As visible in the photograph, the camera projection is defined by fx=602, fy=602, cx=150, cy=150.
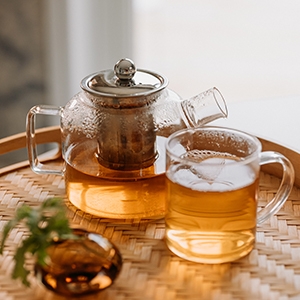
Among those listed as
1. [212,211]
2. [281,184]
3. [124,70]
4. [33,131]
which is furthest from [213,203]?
[33,131]

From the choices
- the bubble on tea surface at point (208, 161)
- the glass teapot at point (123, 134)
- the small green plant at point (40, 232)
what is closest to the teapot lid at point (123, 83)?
the glass teapot at point (123, 134)

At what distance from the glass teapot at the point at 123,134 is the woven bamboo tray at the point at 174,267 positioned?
0.11 feet

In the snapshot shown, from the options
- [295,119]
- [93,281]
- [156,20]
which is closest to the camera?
[93,281]

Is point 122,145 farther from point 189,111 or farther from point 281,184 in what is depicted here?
point 281,184

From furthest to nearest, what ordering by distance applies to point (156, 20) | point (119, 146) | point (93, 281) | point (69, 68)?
point (156, 20)
point (69, 68)
point (119, 146)
point (93, 281)

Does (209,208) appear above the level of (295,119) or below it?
above

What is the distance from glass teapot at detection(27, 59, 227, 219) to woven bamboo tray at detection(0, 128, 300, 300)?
0.11 feet

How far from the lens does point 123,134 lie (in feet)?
2.78

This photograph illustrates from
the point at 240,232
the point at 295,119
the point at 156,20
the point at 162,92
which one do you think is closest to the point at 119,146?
the point at 162,92

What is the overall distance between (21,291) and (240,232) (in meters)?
0.28

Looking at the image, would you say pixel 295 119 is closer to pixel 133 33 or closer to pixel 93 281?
pixel 133 33

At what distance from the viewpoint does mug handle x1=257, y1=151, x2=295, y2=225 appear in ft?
2.59

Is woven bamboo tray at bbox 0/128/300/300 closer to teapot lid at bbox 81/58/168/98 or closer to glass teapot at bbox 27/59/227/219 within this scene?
glass teapot at bbox 27/59/227/219

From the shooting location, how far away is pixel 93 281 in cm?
69
